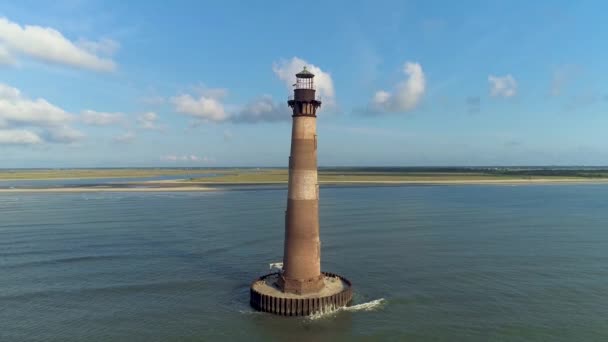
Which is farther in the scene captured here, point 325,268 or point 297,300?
point 325,268

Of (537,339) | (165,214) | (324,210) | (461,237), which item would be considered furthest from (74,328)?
(324,210)

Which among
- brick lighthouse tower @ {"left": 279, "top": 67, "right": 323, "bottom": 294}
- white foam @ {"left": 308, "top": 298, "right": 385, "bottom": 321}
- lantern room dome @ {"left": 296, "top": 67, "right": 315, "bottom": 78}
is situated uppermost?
lantern room dome @ {"left": 296, "top": 67, "right": 315, "bottom": 78}

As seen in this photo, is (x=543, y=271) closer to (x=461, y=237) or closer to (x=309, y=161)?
(x=461, y=237)

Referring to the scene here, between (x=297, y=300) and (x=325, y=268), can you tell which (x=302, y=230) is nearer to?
(x=297, y=300)

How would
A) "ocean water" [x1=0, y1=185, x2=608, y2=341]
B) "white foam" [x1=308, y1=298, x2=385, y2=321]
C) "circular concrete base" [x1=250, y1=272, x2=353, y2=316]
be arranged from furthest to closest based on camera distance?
1. "white foam" [x1=308, y1=298, x2=385, y2=321]
2. "circular concrete base" [x1=250, y1=272, x2=353, y2=316]
3. "ocean water" [x1=0, y1=185, x2=608, y2=341]

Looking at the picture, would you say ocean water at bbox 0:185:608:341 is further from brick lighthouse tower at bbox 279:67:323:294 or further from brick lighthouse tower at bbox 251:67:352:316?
brick lighthouse tower at bbox 279:67:323:294

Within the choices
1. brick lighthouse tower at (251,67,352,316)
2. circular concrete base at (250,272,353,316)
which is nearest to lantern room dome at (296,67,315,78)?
brick lighthouse tower at (251,67,352,316)

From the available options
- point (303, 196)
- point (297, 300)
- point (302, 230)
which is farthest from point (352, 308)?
point (303, 196)
